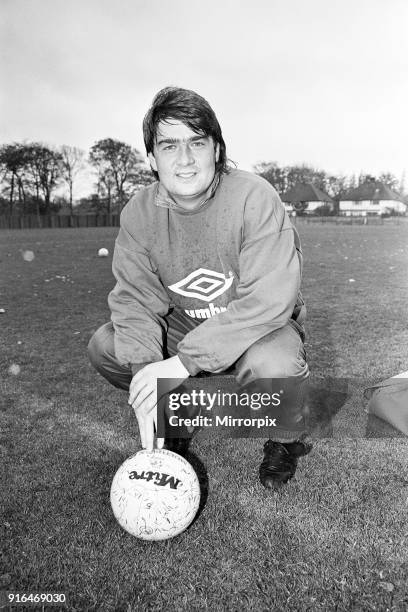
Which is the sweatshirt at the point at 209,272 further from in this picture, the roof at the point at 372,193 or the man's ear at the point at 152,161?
the roof at the point at 372,193

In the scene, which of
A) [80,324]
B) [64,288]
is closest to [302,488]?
[80,324]

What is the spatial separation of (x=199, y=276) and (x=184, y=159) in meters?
0.70

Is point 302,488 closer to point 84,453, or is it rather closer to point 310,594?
point 310,594

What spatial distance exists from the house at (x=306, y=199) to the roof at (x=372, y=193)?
3.43 meters

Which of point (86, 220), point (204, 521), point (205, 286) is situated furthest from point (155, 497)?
point (86, 220)

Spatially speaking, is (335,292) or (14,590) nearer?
(14,590)

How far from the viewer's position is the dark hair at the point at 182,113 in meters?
2.87

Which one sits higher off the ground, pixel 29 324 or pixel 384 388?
pixel 384 388

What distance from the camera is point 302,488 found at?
2771 millimetres

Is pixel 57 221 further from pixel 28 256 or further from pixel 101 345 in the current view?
pixel 101 345

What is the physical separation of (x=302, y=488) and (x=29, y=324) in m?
4.96

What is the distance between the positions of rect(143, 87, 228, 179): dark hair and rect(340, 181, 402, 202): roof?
81.4 meters

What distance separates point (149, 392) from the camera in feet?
8.71

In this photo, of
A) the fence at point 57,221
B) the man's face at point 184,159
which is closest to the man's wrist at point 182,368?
the man's face at point 184,159
